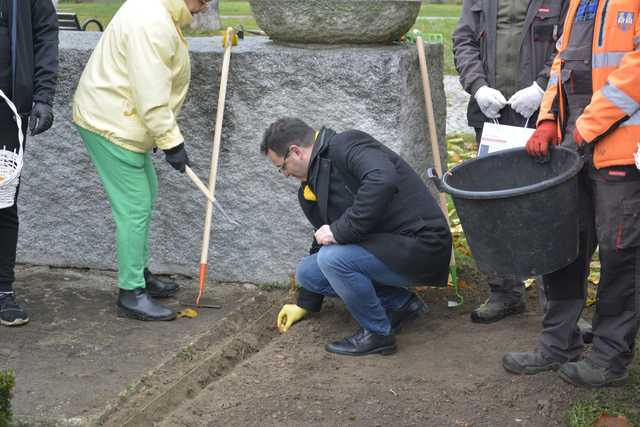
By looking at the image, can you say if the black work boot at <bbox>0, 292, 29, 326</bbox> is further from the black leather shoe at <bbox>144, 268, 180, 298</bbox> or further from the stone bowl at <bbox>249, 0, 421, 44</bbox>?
the stone bowl at <bbox>249, 0, 421, 44</bbox>

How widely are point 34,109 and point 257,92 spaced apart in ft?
3.85

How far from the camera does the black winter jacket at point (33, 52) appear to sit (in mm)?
4586

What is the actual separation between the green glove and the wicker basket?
143 centimetres

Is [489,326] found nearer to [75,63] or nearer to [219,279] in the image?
[219,279]

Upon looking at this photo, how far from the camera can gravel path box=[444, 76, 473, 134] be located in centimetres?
919

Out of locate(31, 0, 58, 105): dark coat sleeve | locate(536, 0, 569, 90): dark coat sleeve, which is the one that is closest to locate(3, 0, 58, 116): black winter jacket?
locate(31, 0, 58, 105): dark coat sleeve

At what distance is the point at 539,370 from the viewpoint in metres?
3.99

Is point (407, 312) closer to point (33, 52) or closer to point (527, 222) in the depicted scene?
point (527, 222)

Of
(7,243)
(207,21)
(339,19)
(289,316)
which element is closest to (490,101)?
(339,19)

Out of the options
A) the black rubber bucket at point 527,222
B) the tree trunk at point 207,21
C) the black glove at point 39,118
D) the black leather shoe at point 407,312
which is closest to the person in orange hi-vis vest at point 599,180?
the black rubber bucket at point 527,222

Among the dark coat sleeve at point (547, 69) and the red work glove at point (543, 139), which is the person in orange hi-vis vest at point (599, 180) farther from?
the dark coat sleeve at point (547, 69)

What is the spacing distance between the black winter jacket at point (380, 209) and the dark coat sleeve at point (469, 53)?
2.02 feet

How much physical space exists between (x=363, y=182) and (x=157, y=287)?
1634mm

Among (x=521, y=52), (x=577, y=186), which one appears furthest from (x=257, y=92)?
(x=577, y=186)
